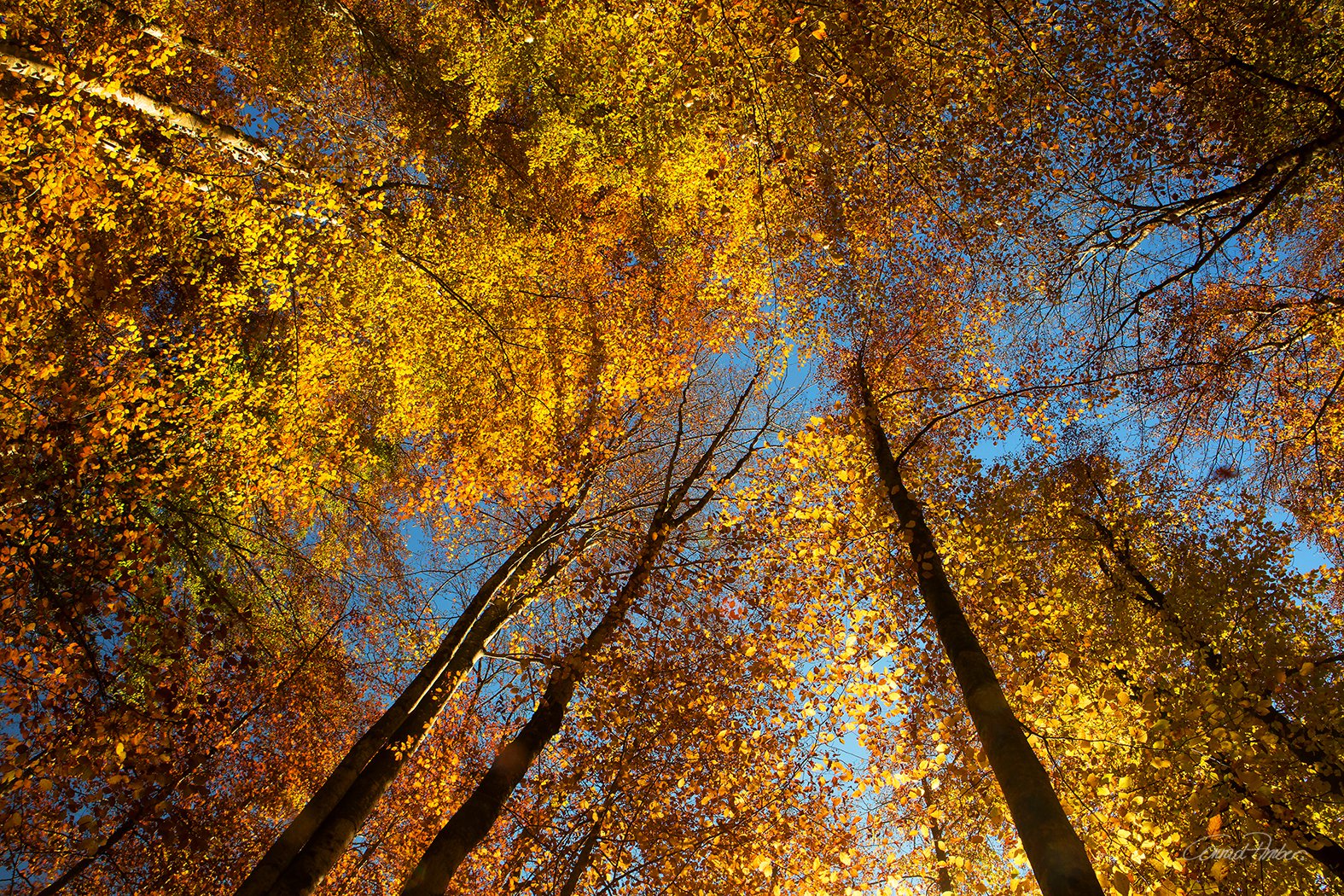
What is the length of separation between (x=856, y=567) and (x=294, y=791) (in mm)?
14576

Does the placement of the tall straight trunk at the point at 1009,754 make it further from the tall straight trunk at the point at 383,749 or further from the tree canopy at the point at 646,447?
the tall straight trunk at the point at 383,749

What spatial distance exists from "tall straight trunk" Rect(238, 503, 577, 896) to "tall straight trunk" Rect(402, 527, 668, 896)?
0.97 metres

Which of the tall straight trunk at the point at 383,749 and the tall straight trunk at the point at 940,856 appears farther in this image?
the tall straight trunk at the point at 940,856

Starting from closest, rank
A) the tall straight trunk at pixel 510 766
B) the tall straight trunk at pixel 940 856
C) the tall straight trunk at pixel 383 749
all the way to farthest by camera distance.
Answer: the tall straight trunk at pixel 510 766 < the tall straight trunk at pixel 383 749 < the tall straight trunk at pixel 940 856

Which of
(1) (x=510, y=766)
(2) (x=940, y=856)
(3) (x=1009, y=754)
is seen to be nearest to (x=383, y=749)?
(1) (x=510, y=766)

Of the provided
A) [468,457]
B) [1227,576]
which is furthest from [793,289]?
[1227,576]

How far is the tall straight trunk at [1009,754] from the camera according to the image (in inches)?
144

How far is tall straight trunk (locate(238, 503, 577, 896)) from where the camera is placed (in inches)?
226

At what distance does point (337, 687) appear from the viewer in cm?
1398

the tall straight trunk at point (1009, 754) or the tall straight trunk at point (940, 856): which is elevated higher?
the tall straight trunk at point (940, 856)

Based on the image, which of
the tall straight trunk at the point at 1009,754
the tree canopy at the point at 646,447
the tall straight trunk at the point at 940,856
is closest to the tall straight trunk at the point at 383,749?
the tree canopy at the point at 646,447

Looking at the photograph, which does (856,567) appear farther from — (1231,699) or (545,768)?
(545,768)

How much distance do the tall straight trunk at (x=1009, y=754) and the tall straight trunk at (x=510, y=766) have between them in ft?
13.2

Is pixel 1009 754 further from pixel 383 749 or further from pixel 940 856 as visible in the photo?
pixel 940 856
